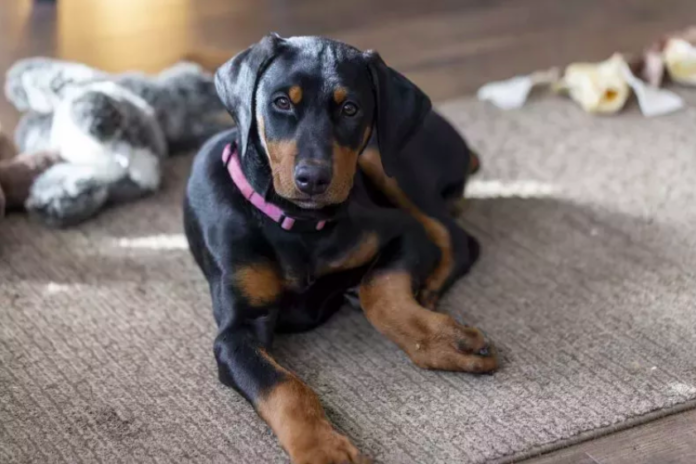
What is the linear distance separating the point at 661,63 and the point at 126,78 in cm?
165

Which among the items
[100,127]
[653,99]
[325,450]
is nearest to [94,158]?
[100,127]

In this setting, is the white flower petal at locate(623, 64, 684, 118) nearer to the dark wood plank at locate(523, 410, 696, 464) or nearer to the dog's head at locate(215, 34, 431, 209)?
the dog's head at locate(215, 34, 431, 209)

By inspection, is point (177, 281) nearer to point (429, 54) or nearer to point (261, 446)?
point (261, 446)

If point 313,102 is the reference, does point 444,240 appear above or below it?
below

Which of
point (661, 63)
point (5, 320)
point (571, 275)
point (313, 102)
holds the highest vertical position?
point (313, 102)

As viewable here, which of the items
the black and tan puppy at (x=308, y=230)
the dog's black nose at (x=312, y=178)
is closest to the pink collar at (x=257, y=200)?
the black and tan puppy at (x=308, y=230)

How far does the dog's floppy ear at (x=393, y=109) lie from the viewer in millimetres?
2068

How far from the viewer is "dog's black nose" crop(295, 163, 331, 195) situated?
6.31ft

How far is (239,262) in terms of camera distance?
209cm

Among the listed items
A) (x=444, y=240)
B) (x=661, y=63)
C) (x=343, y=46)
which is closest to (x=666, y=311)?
(x=444, y=240)

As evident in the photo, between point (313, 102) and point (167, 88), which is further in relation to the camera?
point (167, 88)

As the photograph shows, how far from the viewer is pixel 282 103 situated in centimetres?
199

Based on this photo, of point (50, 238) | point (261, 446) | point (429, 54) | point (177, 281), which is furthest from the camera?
point (429, 54)

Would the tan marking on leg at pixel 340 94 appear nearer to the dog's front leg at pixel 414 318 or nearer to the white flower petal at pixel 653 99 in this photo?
the dog's front leg at pixel 414 318
